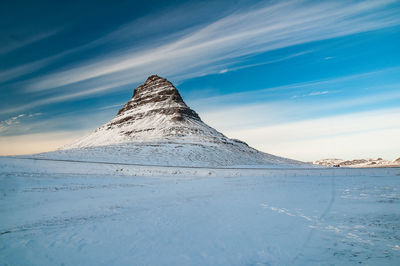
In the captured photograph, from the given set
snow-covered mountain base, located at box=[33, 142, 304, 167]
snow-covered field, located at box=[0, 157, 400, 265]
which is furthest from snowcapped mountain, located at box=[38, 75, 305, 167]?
snow-covered field, located at box=[0, 157, 400, 265]

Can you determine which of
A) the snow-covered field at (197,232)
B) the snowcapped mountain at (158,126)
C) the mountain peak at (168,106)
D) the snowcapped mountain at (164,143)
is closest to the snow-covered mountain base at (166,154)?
the snowcapped mountain at (164,143)

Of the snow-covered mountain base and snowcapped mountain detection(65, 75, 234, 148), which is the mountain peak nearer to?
snowcapped mountain detection(65, 75, 234, 148)

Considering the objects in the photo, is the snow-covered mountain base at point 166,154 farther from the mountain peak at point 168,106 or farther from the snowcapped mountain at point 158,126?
the mountain peak at point 168,106

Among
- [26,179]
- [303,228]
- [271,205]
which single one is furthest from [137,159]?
[303,228]

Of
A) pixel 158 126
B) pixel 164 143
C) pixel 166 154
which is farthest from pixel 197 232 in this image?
pixel 158 126

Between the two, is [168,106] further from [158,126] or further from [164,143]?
[164,143]

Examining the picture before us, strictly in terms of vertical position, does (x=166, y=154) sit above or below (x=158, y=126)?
below

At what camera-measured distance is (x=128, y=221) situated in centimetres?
1072

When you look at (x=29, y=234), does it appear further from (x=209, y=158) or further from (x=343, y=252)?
(x=209, y=158)

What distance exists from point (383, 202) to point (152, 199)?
583 inches

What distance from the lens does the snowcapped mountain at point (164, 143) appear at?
72.4 m

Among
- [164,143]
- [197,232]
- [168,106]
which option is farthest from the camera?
[168,106]

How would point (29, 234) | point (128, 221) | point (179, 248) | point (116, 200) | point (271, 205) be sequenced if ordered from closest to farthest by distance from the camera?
point (179, 248)
point (29, 234)
point (128, 221)
point (271, 205)
point (116, 200)

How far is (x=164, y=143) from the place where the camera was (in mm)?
99438
